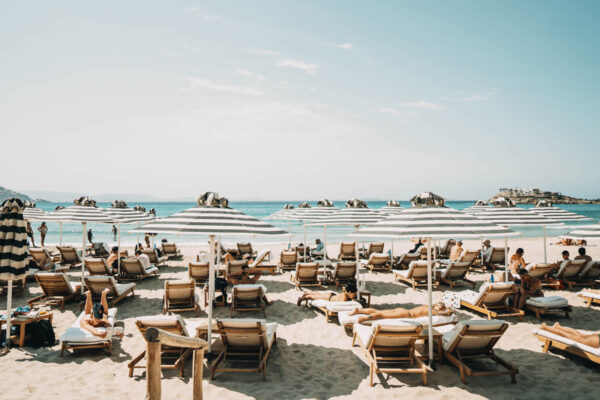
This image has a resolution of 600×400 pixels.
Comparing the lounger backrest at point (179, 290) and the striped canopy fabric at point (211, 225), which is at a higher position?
the striped canopy fabric at point (211, 225)

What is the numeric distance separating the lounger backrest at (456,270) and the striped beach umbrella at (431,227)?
4.97 m

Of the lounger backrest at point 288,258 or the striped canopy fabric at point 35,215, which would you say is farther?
the lounger backrest at point 288,258

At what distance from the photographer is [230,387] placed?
14.9 ft

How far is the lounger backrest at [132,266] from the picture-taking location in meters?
10.3

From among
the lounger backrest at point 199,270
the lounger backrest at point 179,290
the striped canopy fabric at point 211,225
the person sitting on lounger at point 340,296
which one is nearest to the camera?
the striped canopy fabric at point 211,225

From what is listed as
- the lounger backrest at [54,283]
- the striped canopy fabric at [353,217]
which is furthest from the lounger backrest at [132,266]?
the striped canopy fabric at [353,217]

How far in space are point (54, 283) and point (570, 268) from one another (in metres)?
13.6

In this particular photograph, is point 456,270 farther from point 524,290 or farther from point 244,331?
point 244,331

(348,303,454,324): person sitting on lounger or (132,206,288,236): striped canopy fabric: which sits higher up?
(132,206,288,236): striped canopy fabric

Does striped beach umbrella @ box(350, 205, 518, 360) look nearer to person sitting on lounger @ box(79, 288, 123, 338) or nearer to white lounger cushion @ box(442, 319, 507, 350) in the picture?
white lounger cushion @ box(442, 319, 507, 350)

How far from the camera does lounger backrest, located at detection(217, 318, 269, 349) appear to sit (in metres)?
4.85

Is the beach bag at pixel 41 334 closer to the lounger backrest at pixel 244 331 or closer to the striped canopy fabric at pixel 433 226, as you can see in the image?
the lounger backrest at pixel 244 331

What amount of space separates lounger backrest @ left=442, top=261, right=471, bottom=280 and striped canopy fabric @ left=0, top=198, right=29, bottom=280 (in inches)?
388

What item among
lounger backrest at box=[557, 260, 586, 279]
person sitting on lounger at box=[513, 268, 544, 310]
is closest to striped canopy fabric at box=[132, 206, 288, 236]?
person sitting on lounger at box=[513, 268, 544, 310]
